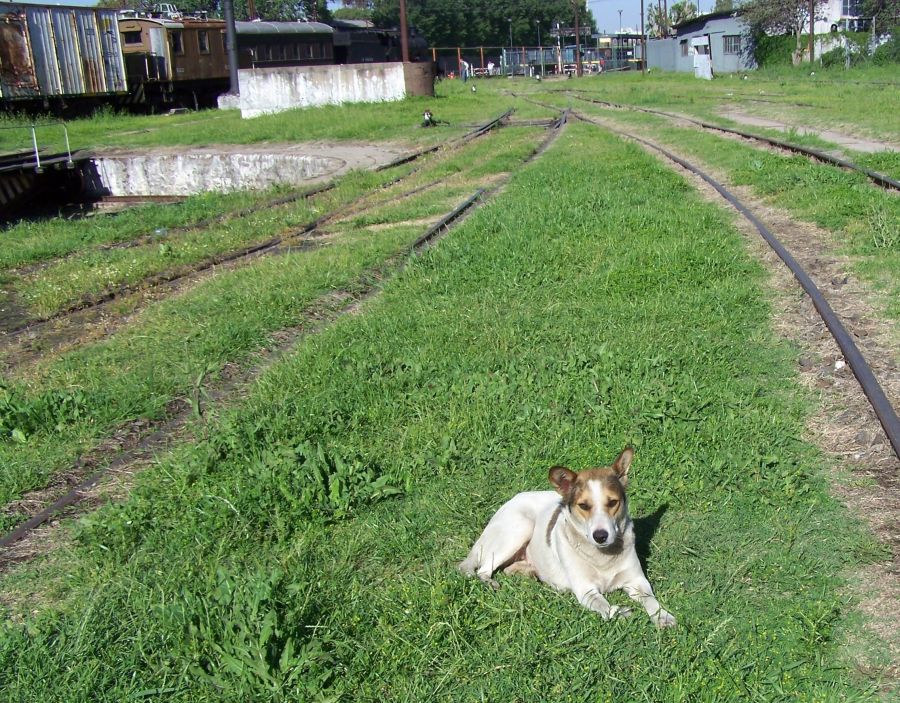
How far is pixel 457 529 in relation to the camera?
13.2 ft

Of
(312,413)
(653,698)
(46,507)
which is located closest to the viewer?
(653,698)

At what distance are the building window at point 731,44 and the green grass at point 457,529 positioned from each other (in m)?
54.3

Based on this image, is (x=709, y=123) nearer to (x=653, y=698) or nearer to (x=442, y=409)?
(x=442, y=409)

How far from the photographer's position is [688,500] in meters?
4.12

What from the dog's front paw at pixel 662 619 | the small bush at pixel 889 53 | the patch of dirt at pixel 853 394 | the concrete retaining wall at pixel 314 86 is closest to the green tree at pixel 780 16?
the small bush at pixel 889 53

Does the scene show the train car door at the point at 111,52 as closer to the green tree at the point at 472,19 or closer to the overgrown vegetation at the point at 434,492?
the overgrown vegetation at the point at 434,492

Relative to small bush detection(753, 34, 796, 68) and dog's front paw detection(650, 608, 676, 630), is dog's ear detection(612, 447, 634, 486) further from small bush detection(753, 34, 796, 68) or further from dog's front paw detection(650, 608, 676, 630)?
small bush detection(753, 34, 796, 68)

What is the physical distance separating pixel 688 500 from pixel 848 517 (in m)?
0.70

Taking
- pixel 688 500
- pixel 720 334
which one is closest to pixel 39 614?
pixel 688 500

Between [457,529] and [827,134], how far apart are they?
54.0 feet

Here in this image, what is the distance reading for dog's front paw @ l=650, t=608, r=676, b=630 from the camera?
128 inches

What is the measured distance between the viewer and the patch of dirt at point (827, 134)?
1518cm

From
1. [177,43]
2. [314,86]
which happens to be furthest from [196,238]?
[177,43]

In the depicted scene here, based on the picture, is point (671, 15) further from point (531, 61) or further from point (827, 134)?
point (827, 134)
